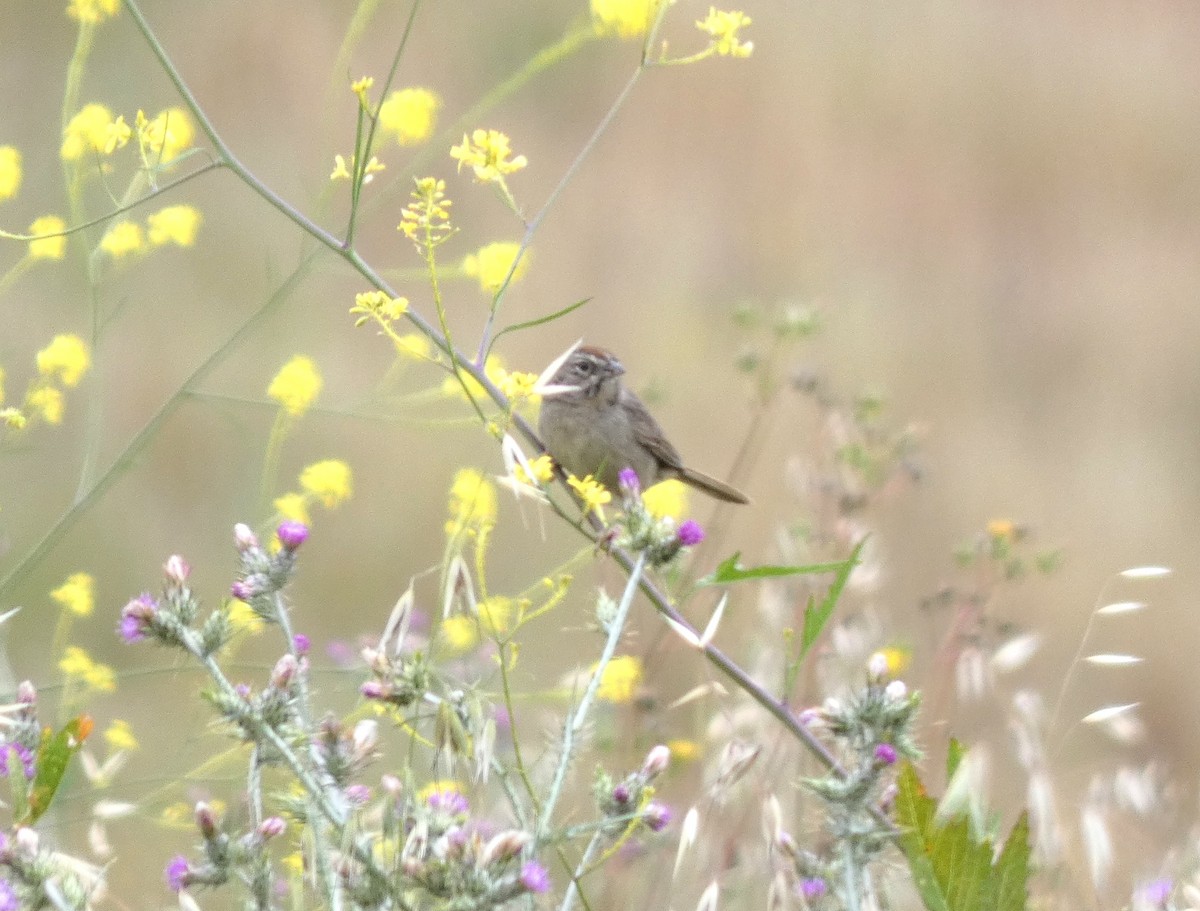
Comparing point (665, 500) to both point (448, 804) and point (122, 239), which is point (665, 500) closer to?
point (448, 804)

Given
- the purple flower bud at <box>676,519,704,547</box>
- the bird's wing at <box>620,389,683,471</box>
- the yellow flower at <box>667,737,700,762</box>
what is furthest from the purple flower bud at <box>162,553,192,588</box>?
the bird's wing at <box>620,389,683,471</box>

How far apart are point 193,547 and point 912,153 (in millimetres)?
4253

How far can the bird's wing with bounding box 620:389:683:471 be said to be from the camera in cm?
414

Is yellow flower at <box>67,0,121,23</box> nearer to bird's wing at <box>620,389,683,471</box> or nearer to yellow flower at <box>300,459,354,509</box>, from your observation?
yellow flower at <box>300,459,354,509</box>

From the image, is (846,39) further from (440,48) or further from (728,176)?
(440,48)

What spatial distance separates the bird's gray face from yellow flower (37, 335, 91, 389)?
116cm

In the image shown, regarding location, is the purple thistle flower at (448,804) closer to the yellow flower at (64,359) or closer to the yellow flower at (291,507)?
the yellow flower at (291,507)

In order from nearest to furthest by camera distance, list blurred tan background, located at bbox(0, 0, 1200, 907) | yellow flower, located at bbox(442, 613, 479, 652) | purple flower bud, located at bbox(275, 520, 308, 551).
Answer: purple flower bud, located at bbox(275, 520, 308, 551)
yellow flower, located at bbox(442, 613, 479, 652)
blurred tan background, located at bbox(0, 0, 1200, 907)

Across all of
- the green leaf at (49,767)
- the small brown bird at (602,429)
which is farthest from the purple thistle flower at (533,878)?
the small brown bird at (602,429)

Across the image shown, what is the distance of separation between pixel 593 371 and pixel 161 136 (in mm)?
1633

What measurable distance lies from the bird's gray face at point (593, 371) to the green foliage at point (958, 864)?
2.37 metres

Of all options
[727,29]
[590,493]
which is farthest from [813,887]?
[727,29]

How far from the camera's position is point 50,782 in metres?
1.70

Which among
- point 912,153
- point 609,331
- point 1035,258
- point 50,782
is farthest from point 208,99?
point 50,782
